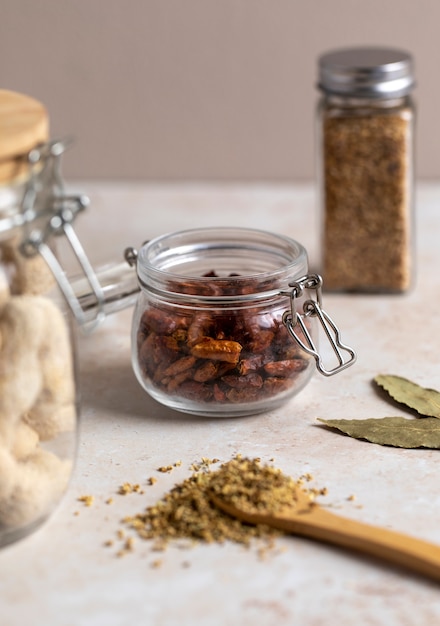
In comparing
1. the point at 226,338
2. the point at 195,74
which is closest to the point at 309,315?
the point at 226,338

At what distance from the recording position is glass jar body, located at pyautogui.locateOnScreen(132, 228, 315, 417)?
917 millimetres

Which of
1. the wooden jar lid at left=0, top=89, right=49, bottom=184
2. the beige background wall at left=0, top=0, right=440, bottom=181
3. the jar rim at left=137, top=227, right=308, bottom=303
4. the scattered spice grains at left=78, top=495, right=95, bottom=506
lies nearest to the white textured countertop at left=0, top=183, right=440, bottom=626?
the scattered spice grains at left=78, top=495, right=95, bottom=506

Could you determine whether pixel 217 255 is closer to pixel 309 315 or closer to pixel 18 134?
pixel 309 315

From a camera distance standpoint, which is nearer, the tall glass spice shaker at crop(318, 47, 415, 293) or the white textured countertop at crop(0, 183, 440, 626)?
the white textured countertop at crop(0, 183, 440, 626)

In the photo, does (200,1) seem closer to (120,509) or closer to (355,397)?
(355,397)

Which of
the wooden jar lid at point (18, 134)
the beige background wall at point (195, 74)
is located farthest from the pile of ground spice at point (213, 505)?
the beige background wall at point (195, 74)

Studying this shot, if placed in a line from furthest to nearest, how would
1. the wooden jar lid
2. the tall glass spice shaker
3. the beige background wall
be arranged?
1. the beige background wall
2. the tall glass spice shaker
3. the wooden jar lid

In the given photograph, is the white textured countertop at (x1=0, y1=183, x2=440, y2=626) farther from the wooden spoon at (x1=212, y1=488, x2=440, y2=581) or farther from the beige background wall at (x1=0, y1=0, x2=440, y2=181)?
the beige background wall at (x1=0, y1=0, x2=440, y2=181)

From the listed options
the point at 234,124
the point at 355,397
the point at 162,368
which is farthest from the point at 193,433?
the point at 234,124

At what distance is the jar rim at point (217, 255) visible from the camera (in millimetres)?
947

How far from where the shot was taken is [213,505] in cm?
81

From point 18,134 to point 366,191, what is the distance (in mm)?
636

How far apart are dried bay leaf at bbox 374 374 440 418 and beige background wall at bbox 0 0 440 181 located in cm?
80

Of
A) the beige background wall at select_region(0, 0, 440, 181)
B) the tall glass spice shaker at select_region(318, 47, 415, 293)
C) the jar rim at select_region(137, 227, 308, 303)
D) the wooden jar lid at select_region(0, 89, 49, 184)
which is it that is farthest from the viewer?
the beige background wall at select_region(0, 0, 440, 181)
